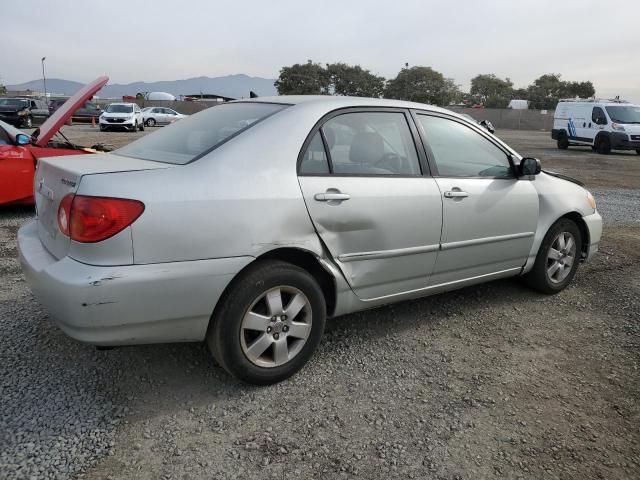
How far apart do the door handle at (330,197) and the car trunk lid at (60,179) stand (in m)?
0.81

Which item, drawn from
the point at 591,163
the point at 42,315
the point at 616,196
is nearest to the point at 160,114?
the point at 591,163

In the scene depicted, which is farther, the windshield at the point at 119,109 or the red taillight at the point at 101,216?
the windshield at the point at 119,109

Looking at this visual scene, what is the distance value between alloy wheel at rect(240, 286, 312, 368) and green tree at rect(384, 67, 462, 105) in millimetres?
74649

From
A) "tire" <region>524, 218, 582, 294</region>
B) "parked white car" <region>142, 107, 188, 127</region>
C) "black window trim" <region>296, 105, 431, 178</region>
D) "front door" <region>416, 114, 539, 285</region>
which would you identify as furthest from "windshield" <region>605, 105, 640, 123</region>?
"parked white car" <region>142, 107, 188, 127</region>

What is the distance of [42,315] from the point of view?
12.3 ft

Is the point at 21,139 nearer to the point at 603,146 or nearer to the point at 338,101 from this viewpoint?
the point at 338,101

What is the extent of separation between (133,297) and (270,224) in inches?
29.7

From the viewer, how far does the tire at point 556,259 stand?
4340 millimetres

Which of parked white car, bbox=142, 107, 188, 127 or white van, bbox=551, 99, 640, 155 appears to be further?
parked white car, bbox=142, 107, 188, 127

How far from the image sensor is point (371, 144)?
3369 millimetres

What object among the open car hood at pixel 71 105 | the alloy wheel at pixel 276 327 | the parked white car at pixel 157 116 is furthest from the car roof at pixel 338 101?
the parked white car at pixel 157 116

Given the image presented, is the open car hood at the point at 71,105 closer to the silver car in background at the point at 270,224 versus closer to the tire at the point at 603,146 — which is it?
the silver car in background at the point at 270,224

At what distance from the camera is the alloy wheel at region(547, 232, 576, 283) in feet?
14.5

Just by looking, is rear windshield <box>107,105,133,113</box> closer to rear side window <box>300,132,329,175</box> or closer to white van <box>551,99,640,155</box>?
white van <box>551,99,640,155</box>
